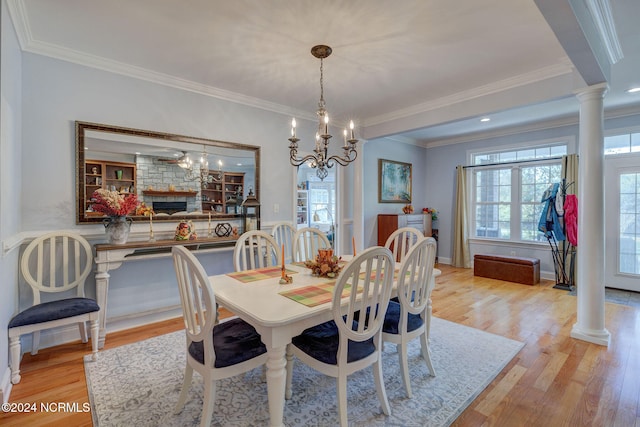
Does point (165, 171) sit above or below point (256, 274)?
above

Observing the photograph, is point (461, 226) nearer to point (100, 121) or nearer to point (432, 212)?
point (432, 212)

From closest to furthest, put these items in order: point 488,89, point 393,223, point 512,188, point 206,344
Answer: point 206,344 → point 488,89 → point 393,223 → point 512,188

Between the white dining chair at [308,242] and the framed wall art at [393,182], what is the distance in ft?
9.34

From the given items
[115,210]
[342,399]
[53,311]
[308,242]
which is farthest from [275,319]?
[115,210]

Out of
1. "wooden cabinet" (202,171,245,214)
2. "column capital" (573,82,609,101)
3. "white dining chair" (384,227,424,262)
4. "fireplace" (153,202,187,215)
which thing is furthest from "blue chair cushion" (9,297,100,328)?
"column capital" (573,82,609,101)

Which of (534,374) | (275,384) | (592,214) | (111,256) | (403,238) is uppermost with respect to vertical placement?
(592,214)

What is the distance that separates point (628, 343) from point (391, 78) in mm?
3300

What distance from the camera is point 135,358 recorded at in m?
2.45

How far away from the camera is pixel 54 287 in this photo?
2551mm

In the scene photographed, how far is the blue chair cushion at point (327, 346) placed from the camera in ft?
5.40

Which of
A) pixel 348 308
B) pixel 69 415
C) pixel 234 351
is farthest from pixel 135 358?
pixel 348 308

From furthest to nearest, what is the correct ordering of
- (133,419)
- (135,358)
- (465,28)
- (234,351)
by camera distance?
(135,358), (465,28), (133,419), (234,351)

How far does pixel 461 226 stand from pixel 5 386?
6.38 meters

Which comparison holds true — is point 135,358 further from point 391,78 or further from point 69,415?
point 391,78
